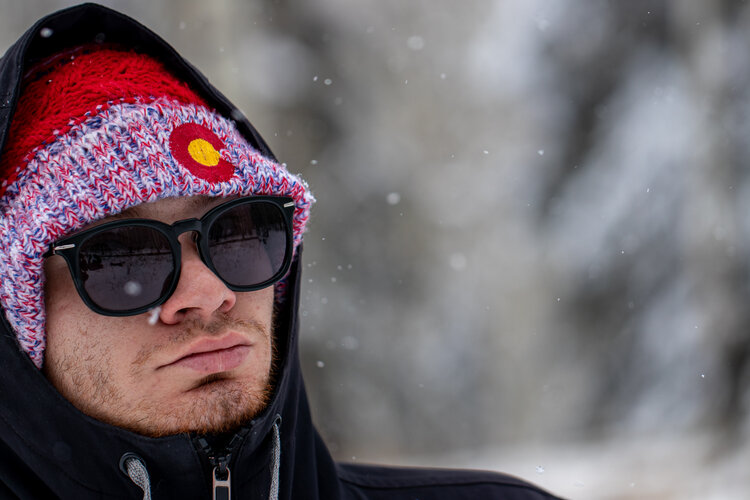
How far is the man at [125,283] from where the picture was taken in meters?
1.42

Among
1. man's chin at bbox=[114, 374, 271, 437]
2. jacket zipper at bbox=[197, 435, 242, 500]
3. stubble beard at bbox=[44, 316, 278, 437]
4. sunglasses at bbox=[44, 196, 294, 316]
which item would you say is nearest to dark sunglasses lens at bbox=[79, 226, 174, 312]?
sunglasses at bbox=[44, 196, 294, 316]

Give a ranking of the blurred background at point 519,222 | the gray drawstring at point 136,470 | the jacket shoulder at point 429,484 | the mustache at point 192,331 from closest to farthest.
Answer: the gray drawstring at point 136,470, the mustache at point 192,331, the jacket shoulder at point 429,484, the blurred background at point 519,222

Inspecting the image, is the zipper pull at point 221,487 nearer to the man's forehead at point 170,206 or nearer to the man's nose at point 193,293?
the man's nose at point 193,293

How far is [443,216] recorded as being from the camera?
235 inches

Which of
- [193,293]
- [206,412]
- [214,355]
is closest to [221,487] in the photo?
[206,412]

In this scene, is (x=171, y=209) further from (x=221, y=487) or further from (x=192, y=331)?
(x=221, y=487)

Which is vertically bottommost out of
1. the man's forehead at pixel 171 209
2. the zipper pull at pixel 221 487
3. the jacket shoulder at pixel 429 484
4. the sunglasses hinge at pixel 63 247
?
the jacket shoulder at pixel 429 484

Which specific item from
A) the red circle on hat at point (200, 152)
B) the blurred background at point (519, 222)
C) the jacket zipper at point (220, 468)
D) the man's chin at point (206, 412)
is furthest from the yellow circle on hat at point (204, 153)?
the blurred background at point (519, 222)

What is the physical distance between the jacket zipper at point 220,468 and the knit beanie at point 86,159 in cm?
41

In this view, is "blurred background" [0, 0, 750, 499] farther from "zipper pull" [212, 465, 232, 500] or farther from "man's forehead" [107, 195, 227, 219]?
"zipper pull" [212, 465, 232, 500]

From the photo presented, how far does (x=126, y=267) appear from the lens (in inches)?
58.2

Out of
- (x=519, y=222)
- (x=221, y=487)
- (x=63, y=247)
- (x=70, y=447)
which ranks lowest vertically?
(x=221, y=487)

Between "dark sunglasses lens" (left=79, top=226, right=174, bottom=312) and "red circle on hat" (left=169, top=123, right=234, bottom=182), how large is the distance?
16cm

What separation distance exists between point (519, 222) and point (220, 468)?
500 centimetres
